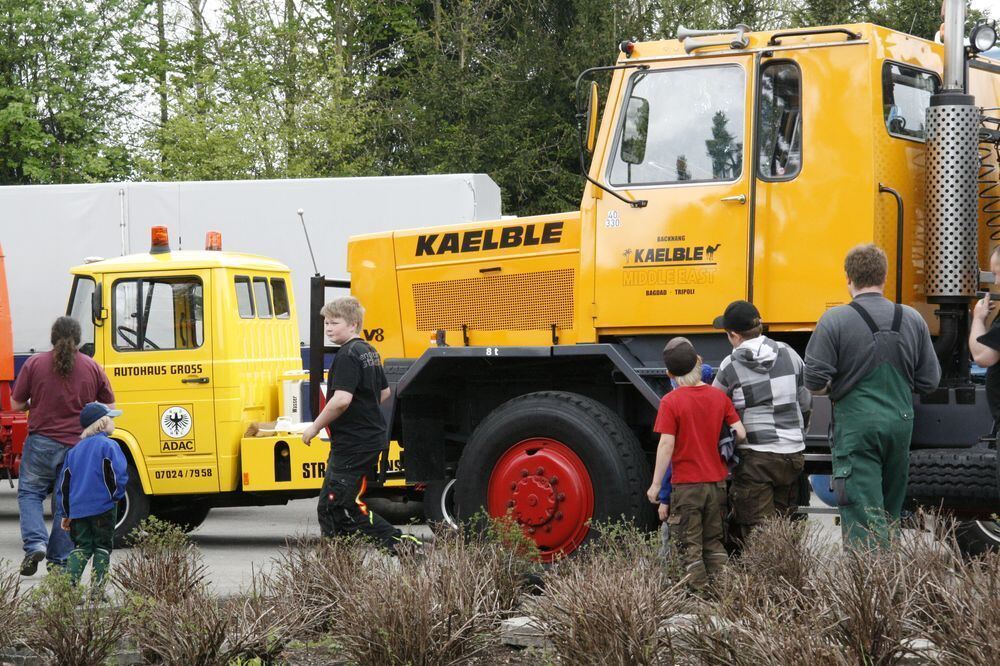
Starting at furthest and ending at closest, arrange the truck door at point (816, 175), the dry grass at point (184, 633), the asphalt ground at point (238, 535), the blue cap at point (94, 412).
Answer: the asphalt ground at point (238, 535) → the blue cap at point (94, 412) → the truck door at point (816, 175) → the dry grass at point (184, 633)

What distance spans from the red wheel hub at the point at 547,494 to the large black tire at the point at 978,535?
211cm

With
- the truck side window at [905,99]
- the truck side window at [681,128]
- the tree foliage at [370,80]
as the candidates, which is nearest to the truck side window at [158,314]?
the truck side window at [681,128]

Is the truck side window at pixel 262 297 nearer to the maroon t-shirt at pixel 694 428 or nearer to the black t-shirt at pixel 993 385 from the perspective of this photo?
the maroon t-shirt at pixel 694 428

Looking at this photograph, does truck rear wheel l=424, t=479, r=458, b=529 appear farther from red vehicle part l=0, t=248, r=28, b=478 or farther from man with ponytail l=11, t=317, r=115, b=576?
red vehicle part l=0, t=248, r=28, b=478

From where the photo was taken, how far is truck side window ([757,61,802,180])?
314 inches

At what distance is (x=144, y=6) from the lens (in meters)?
34.0

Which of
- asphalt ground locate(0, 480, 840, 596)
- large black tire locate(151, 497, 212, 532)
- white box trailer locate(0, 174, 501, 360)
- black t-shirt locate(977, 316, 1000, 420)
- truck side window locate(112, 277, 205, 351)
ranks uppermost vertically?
white box trailer locate(0, 174, 501, 360)

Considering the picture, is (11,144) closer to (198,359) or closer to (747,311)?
(198,359)

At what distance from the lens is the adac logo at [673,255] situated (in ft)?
26.6

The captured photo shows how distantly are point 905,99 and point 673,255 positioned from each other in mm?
1616

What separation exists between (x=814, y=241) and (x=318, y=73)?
22432 mm

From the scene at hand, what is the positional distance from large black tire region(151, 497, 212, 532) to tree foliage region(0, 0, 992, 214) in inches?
665

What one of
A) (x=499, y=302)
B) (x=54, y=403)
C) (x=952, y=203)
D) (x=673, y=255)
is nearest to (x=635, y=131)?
(x=673, y=255)

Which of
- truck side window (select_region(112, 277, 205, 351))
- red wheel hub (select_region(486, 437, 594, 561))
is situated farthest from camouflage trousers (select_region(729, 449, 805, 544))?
truck side window (select_region(112, 277, 205, 351))
